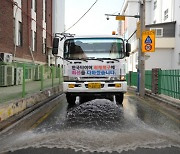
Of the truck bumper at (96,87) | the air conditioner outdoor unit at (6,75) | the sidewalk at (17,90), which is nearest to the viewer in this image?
the sidewalk at (17,90)

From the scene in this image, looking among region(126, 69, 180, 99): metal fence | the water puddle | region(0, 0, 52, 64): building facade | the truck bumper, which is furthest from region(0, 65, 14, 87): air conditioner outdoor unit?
region(126, 69, 180, 99): metal fence

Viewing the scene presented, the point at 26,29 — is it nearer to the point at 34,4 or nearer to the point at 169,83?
the point at 34,4

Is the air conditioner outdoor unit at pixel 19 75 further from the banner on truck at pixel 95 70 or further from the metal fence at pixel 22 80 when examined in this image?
the banner on truck at pixel 95 70

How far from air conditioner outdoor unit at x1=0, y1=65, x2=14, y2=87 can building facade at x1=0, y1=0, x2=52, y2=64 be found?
3107mm

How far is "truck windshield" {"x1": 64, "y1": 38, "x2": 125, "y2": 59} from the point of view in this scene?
11281 mm

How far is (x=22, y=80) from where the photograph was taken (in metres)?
11.3

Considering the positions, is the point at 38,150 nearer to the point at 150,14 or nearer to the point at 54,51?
the point at 54,51

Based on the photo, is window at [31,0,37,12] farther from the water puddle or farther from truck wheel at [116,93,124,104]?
the water puddle

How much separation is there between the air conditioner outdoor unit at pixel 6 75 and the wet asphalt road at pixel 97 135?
20.7ft

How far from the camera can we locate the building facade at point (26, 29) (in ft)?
66.1

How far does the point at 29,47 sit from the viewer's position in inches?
1036

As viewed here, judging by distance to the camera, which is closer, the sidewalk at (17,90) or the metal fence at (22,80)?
the sidewalk at (17,90)

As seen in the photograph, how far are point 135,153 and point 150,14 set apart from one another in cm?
4578

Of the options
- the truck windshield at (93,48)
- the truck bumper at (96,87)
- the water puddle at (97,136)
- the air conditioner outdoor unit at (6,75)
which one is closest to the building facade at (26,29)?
the air conditioner outdoor unit at (6,75)
